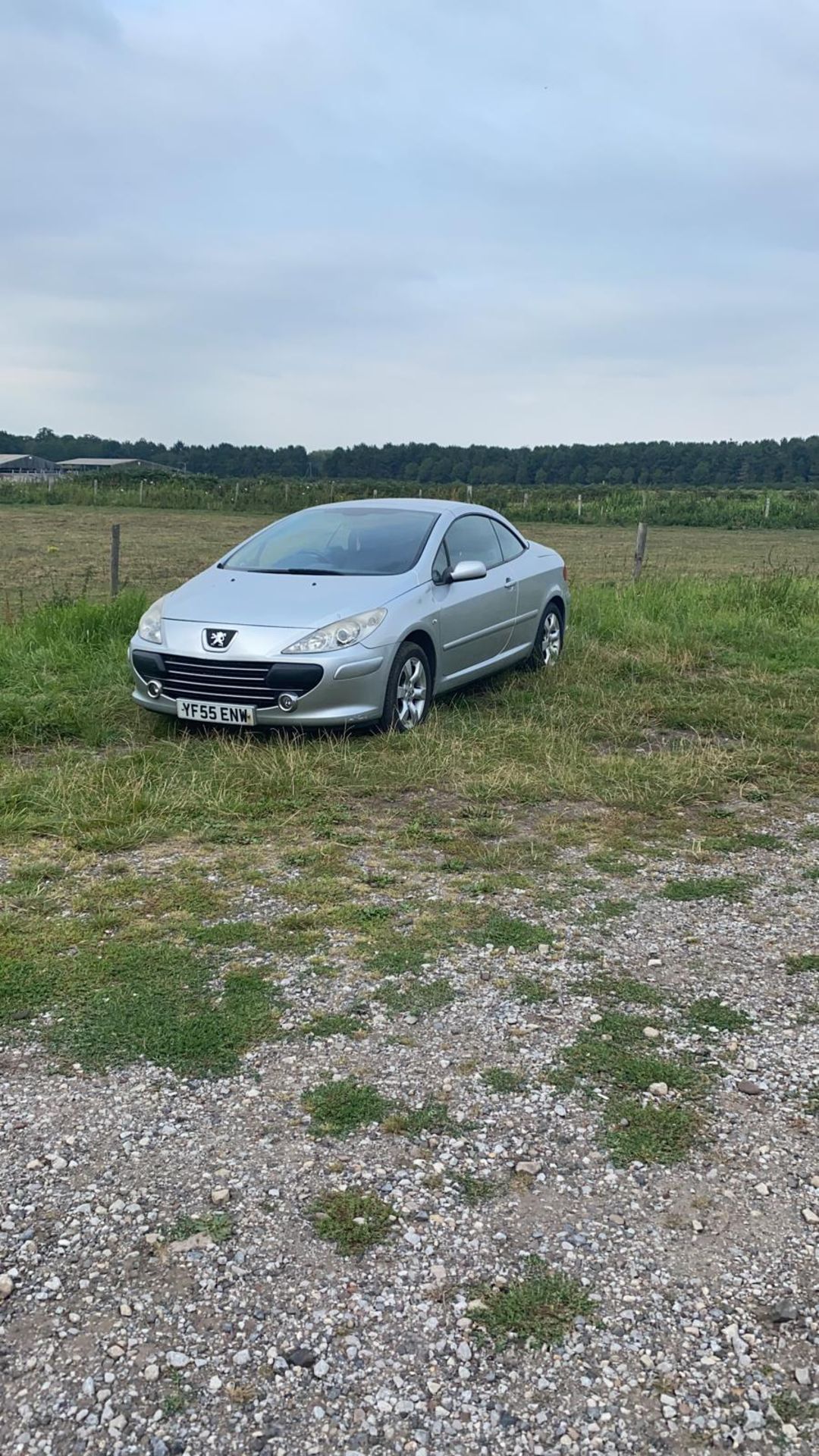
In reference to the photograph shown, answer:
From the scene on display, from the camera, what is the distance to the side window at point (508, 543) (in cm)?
862

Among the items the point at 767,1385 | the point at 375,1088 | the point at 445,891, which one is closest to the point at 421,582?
the point at 445,891

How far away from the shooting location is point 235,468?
302ft

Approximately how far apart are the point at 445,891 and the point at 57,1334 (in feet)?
8.27

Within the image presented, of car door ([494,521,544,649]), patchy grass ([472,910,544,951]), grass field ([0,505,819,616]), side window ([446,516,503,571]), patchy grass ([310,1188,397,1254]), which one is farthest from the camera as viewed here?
grass field ([0,505,819,616])

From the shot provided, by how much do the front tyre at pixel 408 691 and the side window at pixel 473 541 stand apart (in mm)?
867

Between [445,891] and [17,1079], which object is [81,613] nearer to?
[445,891]

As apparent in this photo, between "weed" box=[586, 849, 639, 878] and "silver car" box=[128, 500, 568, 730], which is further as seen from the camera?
"silver car" box=[128, 500, 568, 730]

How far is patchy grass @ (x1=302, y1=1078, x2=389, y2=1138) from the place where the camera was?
2830 mm

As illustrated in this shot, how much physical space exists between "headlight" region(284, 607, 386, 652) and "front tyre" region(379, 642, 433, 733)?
0.27m

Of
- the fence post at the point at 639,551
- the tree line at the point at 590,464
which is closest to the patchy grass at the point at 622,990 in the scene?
the fence post at the point at 639,551

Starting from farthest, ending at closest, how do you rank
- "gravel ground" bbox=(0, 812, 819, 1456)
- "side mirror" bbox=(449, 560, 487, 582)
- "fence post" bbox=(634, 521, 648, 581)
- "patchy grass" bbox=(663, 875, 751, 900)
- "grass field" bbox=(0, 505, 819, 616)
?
"grass field" bbox=(0, 505, 819, 616)
"fence post" bbox=(634, 521, 648, 581)
"side mirror" bbox=(449, 560, 487, 582)
"patchy grass" bbox=(663, 875, 751, 900)
"gravel ground" bbox=(0, 812, 819, 1456)

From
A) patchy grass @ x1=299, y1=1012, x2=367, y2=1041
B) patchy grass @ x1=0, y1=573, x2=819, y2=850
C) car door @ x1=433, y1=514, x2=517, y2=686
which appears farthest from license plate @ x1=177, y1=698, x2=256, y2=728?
patchy grass @ x1=299, y1=1012, x2=367, y2=1041

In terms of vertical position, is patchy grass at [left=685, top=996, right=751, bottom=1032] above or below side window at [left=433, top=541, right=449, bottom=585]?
below

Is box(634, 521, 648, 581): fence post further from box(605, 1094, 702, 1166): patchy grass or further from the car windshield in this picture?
box(605, 1094, 702, 1166): patchy grass
